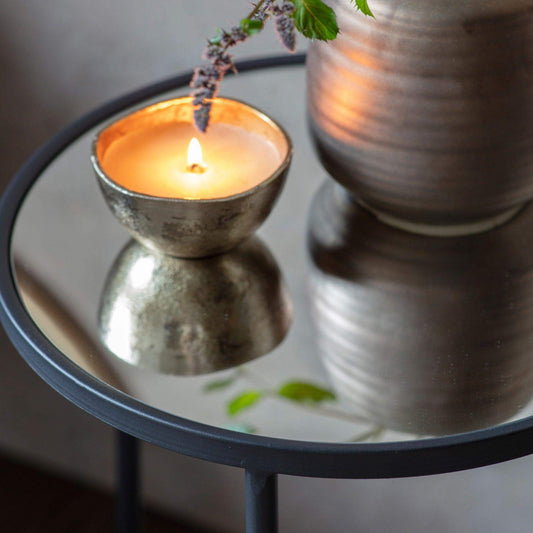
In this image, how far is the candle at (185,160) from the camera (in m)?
0.47

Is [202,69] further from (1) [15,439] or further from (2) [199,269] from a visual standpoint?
(1) [15,439]

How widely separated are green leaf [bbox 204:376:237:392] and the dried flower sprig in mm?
119

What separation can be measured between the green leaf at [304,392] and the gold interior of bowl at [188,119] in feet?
0.38

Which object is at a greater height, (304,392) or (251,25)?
(251,25)

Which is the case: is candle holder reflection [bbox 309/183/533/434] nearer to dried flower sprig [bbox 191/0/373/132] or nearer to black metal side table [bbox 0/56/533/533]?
black metal side table [bbox 0/56/533/533]

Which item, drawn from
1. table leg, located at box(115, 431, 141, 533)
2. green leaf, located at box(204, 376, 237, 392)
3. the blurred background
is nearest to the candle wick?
green leaf, located at box(204, 376, 237, 392)

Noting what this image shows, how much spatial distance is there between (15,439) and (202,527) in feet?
0.75

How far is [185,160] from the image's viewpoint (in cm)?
50

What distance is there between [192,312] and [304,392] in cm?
7

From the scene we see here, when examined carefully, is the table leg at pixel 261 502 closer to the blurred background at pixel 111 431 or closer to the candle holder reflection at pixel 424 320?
the candle holder reflection at pixel 424 320

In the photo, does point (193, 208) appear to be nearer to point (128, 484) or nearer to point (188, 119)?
point (188, 119)

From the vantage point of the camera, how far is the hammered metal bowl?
0.41 m

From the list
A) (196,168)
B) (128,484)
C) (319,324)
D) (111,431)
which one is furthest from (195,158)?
(111,431)

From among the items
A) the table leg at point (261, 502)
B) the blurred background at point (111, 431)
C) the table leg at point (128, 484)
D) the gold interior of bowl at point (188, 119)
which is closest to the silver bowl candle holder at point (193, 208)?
the gold interior of bowl at point (188, 119)
